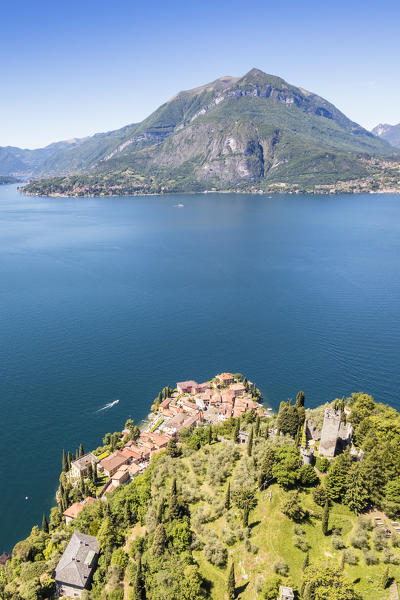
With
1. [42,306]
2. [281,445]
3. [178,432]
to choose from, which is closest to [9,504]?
[178,432]

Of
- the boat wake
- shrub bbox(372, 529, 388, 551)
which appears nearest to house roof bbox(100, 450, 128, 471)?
the boat wake

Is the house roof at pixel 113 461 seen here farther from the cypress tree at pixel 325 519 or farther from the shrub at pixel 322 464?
the cypress tree at pixel 325 519

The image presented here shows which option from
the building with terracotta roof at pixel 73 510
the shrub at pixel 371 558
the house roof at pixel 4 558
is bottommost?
the house roof at pixel 4 558

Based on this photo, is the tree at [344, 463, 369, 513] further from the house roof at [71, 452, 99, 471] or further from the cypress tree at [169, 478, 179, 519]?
the house roof at [71, 452, 99, 471]

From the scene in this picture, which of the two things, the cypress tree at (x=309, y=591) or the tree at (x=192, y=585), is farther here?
the tree at (x=192, y=585)

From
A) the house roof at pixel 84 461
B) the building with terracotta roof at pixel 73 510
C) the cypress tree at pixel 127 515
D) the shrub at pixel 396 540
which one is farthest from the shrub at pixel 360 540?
the house roof at pixel 84 461

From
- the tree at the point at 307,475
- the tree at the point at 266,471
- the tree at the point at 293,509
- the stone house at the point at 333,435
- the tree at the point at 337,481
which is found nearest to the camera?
the tree at the point at 293,509

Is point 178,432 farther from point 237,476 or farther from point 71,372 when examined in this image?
point 71,372

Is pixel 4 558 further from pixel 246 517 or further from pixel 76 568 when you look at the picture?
pixel 246 517

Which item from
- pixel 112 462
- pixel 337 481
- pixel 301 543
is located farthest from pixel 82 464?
pixel 337 481
